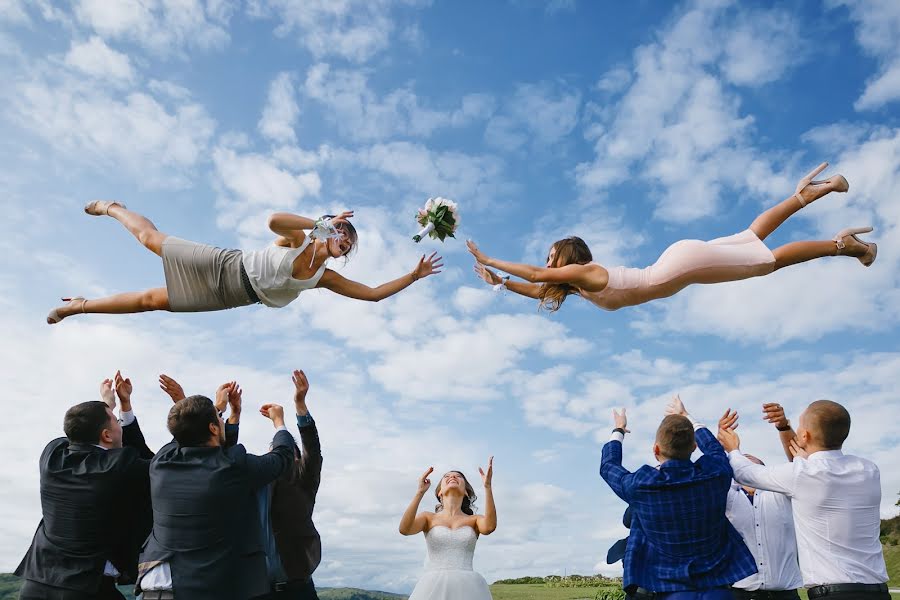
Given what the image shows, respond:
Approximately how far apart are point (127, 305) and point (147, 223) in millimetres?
943

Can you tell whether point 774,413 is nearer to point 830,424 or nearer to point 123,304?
point 830,424

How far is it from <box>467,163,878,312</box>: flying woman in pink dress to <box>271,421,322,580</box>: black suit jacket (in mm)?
2806

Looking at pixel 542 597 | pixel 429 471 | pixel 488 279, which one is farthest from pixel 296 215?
pixel 542 597

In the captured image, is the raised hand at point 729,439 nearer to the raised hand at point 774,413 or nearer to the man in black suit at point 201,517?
the raised hand at point 774,413

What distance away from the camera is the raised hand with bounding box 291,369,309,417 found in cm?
580

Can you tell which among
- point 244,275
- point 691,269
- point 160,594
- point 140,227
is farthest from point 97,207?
point 691,269

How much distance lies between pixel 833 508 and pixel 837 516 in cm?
6

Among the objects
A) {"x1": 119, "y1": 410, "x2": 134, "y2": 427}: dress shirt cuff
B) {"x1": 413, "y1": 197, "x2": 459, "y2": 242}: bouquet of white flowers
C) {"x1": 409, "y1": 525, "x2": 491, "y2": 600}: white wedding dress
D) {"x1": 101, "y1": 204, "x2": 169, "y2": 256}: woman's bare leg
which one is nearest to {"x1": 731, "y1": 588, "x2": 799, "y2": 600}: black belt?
{"x1": 409, "y1": 525, "x2": 491, "y2": 600}: white wedding dress

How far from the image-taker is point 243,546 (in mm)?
4906

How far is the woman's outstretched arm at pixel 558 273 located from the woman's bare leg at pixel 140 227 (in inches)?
134

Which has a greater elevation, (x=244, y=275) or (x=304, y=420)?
(x=244, y=275)

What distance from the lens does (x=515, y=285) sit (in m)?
8.30

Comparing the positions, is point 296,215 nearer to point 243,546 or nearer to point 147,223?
point 147,223

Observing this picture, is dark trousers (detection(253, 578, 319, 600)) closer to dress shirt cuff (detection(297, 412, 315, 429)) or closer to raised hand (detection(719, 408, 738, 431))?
dress shirt cuff (detection(297, 412, 315, 429))
